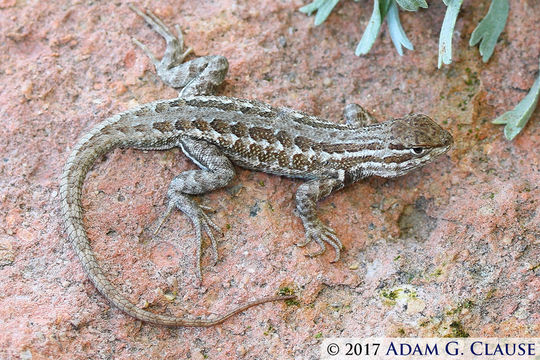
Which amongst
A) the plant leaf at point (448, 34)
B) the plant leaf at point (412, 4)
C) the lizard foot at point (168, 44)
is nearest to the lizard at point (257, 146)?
the lizard foot at point (168, 44)

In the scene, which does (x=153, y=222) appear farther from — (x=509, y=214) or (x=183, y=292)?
(x=509, y=214)

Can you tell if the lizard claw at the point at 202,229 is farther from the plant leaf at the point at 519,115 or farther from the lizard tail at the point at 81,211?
the plant leaf at the point at 519,115

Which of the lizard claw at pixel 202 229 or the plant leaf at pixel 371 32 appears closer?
the lizard claw at pixel 202 229

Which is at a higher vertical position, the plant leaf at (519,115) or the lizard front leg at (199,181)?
the plant leaf at (519,115)

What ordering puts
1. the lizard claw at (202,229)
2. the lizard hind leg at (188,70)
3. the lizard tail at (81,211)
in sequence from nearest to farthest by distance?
the lizard tail at (81,211), the lizard claw at (202,229), the lizard hind leg at (188,70)

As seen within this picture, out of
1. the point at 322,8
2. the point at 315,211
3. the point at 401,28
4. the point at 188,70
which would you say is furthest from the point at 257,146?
the point at 401,28

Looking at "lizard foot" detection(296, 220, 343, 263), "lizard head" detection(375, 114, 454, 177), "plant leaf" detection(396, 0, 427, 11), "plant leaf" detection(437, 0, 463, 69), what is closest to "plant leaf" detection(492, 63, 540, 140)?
"lizard head" detection(375, 114, 454, 177)

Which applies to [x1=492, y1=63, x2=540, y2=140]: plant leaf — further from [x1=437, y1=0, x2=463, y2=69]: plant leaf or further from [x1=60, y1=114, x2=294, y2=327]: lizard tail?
[x1=60, y1=114, x2=294, y2=327]: lizard tail

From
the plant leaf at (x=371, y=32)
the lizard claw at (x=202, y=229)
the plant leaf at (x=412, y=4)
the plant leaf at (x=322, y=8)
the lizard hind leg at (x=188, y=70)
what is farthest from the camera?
the plant leaf at (x=322, y=8)

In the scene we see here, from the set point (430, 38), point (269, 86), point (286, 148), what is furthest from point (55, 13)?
point (430, 38)
